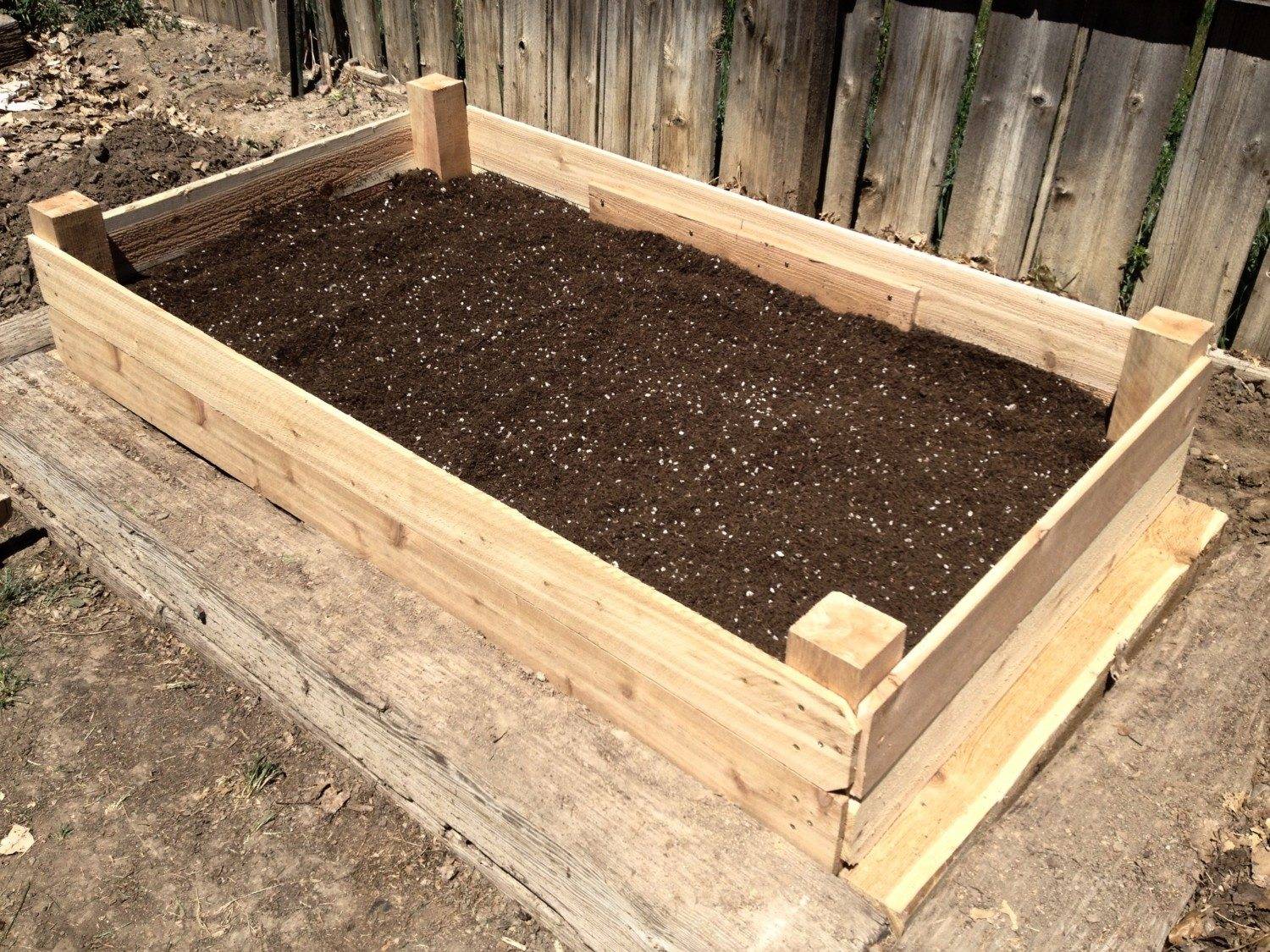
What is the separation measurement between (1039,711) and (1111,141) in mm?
1724

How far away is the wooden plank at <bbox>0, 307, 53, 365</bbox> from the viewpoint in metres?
3.59

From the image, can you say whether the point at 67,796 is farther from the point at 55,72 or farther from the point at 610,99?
the point at 55,72

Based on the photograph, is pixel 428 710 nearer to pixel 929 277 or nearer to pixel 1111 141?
pixel 929 277

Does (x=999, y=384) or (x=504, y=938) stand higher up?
(x=999, y=384)

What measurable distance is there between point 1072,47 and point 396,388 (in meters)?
2.10

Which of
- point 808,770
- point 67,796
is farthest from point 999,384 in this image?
point 67,796

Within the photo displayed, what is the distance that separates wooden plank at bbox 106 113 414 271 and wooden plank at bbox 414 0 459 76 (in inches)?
32.3

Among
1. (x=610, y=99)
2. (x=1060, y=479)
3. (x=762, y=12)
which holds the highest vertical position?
(x=762, y=12)

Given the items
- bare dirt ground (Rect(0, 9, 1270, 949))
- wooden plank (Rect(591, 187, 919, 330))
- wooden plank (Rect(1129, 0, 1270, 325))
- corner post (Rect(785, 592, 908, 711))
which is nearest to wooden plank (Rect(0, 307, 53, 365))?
bare dirt ground (Rect(0, 9, 1270, 949))

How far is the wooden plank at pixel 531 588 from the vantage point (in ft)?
6.52

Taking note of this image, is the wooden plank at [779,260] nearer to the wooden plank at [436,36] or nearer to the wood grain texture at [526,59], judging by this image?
the wood grain texture at [526,59]

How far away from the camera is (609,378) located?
326cm

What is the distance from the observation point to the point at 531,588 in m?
2.35

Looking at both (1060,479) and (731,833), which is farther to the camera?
(1060,479)
